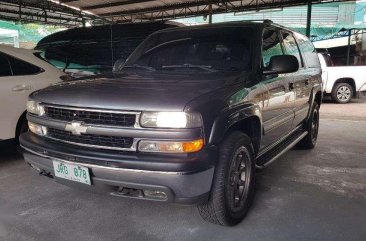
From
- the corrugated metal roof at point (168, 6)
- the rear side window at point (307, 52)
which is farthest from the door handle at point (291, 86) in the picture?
the corrugated metal roof at point (168, 6)

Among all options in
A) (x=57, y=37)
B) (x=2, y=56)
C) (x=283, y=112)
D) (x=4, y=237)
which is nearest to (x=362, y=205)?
(x=283, y=112)

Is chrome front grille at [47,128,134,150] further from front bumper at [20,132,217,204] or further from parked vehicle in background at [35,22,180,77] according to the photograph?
parked vehicle in background at [35,22,180,77]

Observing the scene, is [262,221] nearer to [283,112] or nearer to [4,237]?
[283,112]

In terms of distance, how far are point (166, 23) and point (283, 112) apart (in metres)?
3.46

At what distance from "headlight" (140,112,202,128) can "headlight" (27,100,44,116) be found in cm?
106

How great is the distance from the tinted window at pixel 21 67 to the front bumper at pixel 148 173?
2.30 m

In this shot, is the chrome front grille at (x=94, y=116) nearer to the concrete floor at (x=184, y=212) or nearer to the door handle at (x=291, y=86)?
the concrete floor at (x=184, y=212)

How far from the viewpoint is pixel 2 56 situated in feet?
14.4

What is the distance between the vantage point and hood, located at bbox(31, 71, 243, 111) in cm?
245

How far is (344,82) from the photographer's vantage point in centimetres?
1192

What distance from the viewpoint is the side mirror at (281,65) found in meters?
3.24

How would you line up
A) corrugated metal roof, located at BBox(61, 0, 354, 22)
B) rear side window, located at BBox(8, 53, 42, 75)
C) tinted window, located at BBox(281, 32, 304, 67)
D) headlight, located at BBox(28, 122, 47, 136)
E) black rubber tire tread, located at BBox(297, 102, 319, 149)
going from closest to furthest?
1. headlight, located at BBox(28, 122, 47, 136)
2. tinted window, located at BBox(281, 32, 304, 67)
3. rear side window, located at BBox(8, 53, 42, 75)
4. black rubber tire tread, located at BBox(297, 102, 319, 149)
5. corrugated metal roof, located at BBox(61, 0, 354, 22)

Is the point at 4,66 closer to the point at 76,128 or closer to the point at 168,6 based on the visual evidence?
the point at 76,128

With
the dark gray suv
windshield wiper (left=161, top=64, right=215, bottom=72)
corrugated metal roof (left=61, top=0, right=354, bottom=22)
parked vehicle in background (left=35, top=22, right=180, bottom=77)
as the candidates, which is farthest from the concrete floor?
corrugated metal roof (left=61, top=0, right=354, bottom=22)
